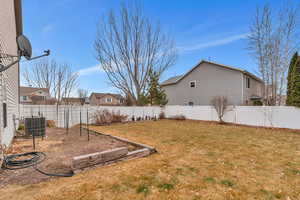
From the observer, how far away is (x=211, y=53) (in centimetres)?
1523

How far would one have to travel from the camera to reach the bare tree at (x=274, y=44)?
1052cm

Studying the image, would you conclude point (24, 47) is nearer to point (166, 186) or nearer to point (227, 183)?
point (166, 186)

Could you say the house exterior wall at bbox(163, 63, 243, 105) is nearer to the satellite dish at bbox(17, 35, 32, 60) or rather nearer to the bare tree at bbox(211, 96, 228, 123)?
the bare tree at bbox(211, 96, 228, 123)

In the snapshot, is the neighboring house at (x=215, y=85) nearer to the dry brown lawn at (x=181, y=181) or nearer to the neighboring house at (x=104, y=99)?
the dry brown lawn at (x=181, y=181)

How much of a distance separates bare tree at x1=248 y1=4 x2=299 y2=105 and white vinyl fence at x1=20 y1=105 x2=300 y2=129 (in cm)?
303

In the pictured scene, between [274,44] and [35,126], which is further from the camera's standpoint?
[274,44]

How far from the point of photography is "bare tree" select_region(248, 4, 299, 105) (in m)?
10.5

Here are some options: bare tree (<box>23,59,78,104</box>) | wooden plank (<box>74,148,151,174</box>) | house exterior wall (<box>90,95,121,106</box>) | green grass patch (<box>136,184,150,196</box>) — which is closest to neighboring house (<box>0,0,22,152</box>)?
wooden plank (<box>74,148,151,174</box>)

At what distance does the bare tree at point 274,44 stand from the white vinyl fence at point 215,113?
9.92 feet

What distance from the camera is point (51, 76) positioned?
20.1 meters

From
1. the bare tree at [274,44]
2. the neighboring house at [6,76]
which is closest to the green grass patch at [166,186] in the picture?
the neighboring house at [6,76]

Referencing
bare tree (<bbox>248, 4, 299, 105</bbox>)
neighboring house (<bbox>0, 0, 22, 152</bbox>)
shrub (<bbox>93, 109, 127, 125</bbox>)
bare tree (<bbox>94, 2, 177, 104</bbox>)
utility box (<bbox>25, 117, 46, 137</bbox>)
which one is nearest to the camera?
neighboring house (<bbox>0, 0, 22, 152</bbox>)

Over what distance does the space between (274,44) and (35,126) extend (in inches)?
632

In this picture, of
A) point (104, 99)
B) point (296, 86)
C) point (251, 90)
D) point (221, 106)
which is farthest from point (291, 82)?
point (104, 99)
